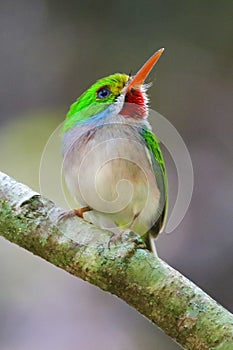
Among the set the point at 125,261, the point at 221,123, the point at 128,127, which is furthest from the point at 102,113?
the point at 221,123

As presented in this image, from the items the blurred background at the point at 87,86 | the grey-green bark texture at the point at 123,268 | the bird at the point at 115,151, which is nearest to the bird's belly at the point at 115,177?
the bird at the point at 115,151

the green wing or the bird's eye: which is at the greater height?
the bird's eye

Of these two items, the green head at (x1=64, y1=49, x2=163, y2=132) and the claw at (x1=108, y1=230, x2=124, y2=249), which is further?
the green head at (x1=64, y1=49, x2=163, y2=132)

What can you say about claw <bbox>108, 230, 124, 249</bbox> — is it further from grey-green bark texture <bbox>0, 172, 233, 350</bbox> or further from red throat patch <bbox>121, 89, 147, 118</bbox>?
red throat patch <bbox>121, 89, 147, 118</bbox>

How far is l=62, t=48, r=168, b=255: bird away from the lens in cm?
80

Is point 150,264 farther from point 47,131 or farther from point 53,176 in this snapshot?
point 47,131

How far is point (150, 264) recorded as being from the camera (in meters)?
0.56

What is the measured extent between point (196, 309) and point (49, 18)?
62.4 inches

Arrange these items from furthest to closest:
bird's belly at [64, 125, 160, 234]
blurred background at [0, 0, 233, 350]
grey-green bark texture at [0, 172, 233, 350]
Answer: blurred background at [0, 0, 233, 350] < bird's belly at [64, 125, 160, 234] < grey-green bark texture at [0, 172, 233, 350]

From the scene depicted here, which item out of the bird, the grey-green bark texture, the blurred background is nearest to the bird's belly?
the bird

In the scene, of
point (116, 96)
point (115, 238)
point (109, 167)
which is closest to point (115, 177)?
point (109, 167)

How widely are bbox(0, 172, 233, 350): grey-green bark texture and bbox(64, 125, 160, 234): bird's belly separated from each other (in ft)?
0.64

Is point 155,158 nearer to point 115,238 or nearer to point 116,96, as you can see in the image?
point 116,96

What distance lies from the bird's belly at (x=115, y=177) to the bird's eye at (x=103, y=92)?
7 centimetres
